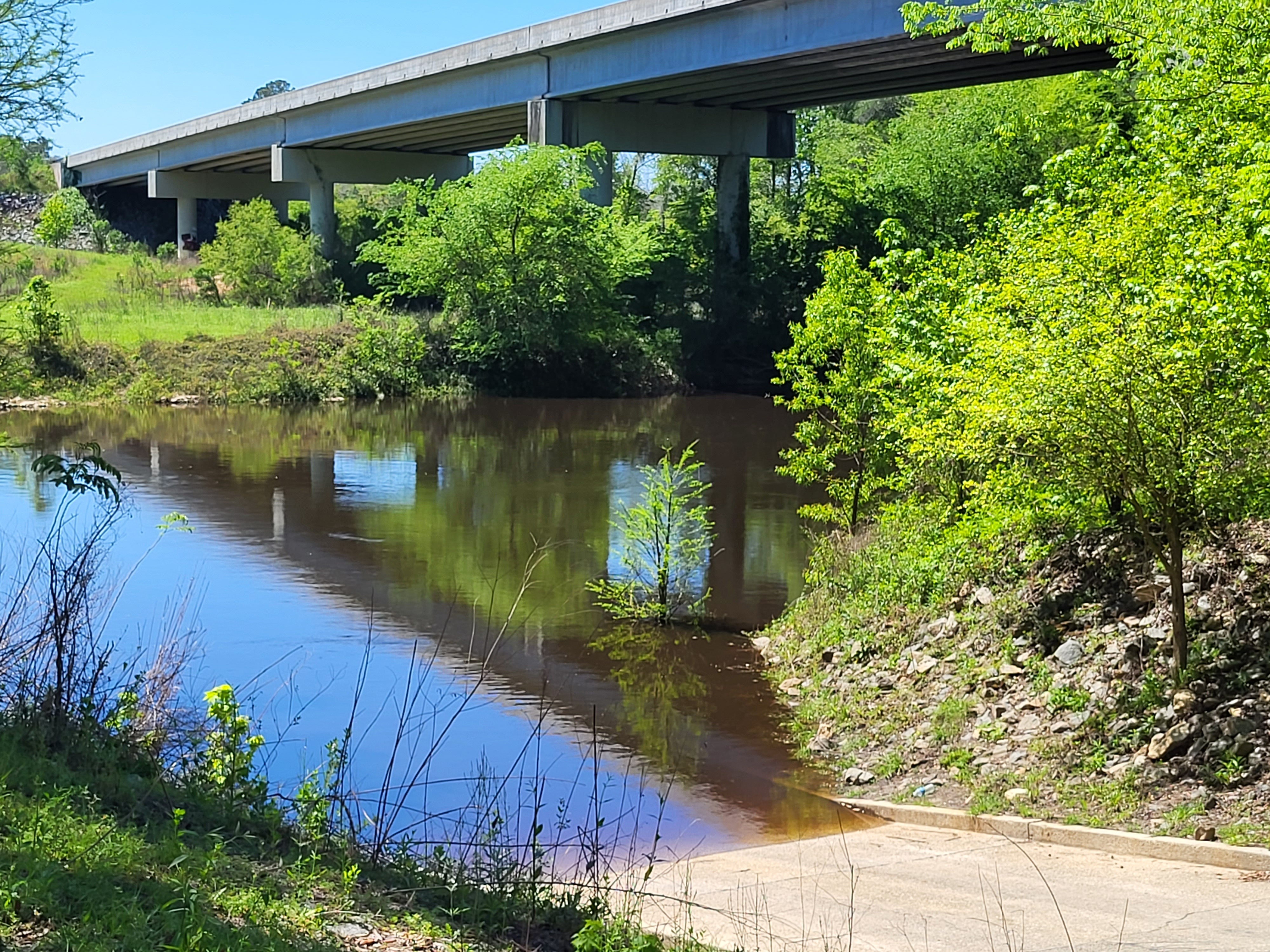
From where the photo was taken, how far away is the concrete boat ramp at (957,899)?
661 centimetres

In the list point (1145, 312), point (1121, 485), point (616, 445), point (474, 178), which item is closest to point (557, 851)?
point (1121, 485)

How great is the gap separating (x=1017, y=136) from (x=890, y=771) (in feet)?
103

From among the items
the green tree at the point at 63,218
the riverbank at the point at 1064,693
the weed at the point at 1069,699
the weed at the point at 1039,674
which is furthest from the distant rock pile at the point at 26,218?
the weed at the point at 1069,699

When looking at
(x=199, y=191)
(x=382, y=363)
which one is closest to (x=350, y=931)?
(x=382, y=363)

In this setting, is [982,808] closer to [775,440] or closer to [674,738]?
[674,738]

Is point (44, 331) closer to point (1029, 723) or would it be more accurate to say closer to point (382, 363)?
point (382, 363)

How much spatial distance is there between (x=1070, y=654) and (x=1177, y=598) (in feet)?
4.82

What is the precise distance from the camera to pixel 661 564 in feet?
55.8

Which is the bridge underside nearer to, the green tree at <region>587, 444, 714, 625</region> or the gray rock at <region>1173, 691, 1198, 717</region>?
the green tree at <region>587, 444, 714, 625</region>

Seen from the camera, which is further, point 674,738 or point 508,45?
point 508,45

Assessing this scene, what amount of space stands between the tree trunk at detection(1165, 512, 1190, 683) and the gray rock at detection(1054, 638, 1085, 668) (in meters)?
1.04

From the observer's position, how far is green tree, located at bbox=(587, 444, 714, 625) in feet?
53.2

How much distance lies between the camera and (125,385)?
39688 mm

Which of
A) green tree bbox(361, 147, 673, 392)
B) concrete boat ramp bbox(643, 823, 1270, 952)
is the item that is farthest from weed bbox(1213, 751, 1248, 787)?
green tree bbox(361, 147, 673, 392)
